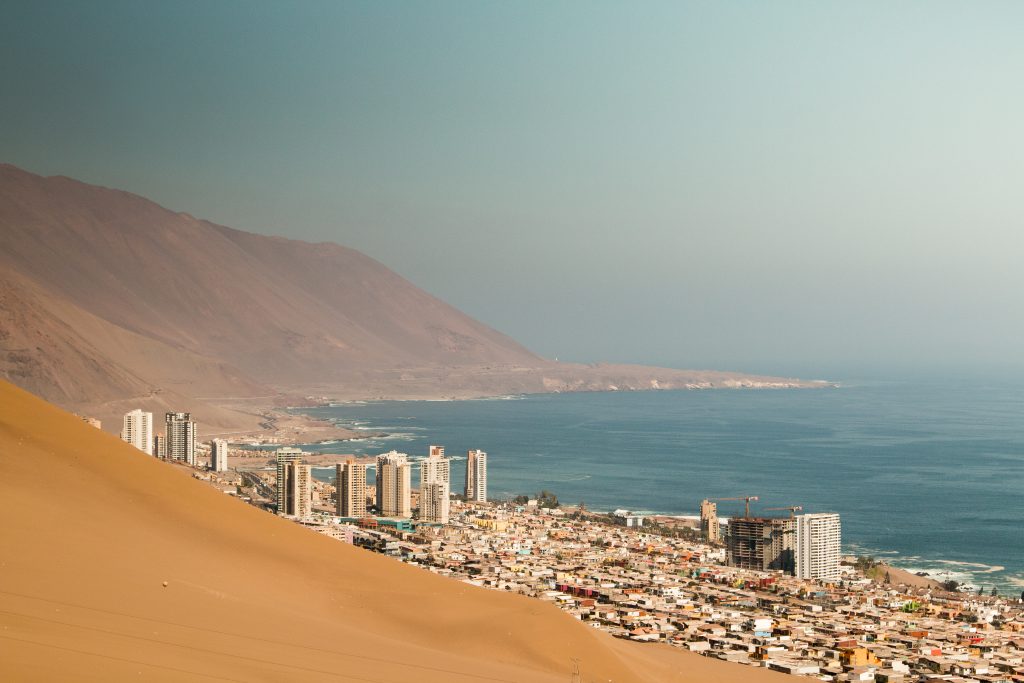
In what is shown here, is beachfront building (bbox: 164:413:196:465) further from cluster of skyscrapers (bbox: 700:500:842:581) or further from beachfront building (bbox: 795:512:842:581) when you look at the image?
beachfront building (bbox: 795:512:842:581)

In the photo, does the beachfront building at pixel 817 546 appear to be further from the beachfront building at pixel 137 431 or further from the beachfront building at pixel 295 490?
the beachfront building at pixel 137 431

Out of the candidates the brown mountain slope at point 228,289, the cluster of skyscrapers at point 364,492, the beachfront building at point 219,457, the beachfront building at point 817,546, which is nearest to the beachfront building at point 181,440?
the beachfront building at point 219,457

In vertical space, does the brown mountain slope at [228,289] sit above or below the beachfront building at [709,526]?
above

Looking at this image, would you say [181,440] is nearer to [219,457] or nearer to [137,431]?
[219,457]

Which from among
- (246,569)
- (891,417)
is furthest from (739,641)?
(891,417)

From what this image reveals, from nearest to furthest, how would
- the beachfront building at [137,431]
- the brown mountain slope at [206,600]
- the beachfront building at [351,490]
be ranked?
1. the brown mountain slope at [206,600]
2. the beachfront building at [351,490]
3. the beachfront building at [137,431]

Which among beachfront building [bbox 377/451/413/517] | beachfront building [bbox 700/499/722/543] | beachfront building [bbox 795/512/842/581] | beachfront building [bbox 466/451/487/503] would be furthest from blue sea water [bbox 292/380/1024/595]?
beachfront building [bbox 377/451/413/517]

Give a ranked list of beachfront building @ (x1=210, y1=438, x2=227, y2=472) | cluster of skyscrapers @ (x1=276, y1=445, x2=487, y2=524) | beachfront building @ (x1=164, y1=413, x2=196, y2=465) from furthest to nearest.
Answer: beachfront building @ (x1=164, y1=413, x2=196, y2=465) < beachfront building @ (x1=210, y1=438, x2=227, y2=472) < cluster of skyscrapers @ (x1=276, y1=445, x2=487, y2=524)
